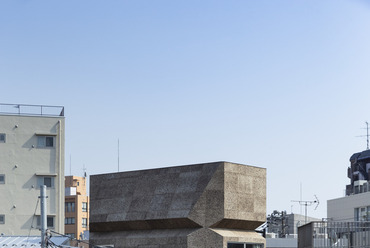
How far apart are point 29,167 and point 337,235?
29.4 meters

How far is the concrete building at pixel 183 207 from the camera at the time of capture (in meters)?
30.5

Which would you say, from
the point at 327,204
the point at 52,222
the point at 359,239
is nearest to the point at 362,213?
→ the point at 327,204

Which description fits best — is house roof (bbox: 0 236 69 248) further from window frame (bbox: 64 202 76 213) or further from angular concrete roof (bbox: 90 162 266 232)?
window frame (bbox: 64 202 76 213)

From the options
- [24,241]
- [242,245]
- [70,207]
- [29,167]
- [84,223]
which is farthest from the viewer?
[84,223]

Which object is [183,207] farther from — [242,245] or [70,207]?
[70,207]

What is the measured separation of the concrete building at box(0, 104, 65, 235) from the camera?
57.5 meters

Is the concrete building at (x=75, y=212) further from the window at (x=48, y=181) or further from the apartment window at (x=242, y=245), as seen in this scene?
the apartment window at (x=242, y=245)

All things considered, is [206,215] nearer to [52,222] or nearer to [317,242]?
[317,242]

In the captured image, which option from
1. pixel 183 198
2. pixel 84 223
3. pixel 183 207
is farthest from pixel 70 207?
pixel 183 207

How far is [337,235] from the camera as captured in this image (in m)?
35.5

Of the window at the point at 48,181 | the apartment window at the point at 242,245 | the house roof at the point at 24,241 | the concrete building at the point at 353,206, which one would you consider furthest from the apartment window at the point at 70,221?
the apartment window at the point at 242,245

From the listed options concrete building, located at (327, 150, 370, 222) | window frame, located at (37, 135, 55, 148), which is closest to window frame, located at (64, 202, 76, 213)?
concrete building, located at (327, 150, 370, 222)

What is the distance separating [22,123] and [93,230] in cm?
2621

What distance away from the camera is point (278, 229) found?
114m
